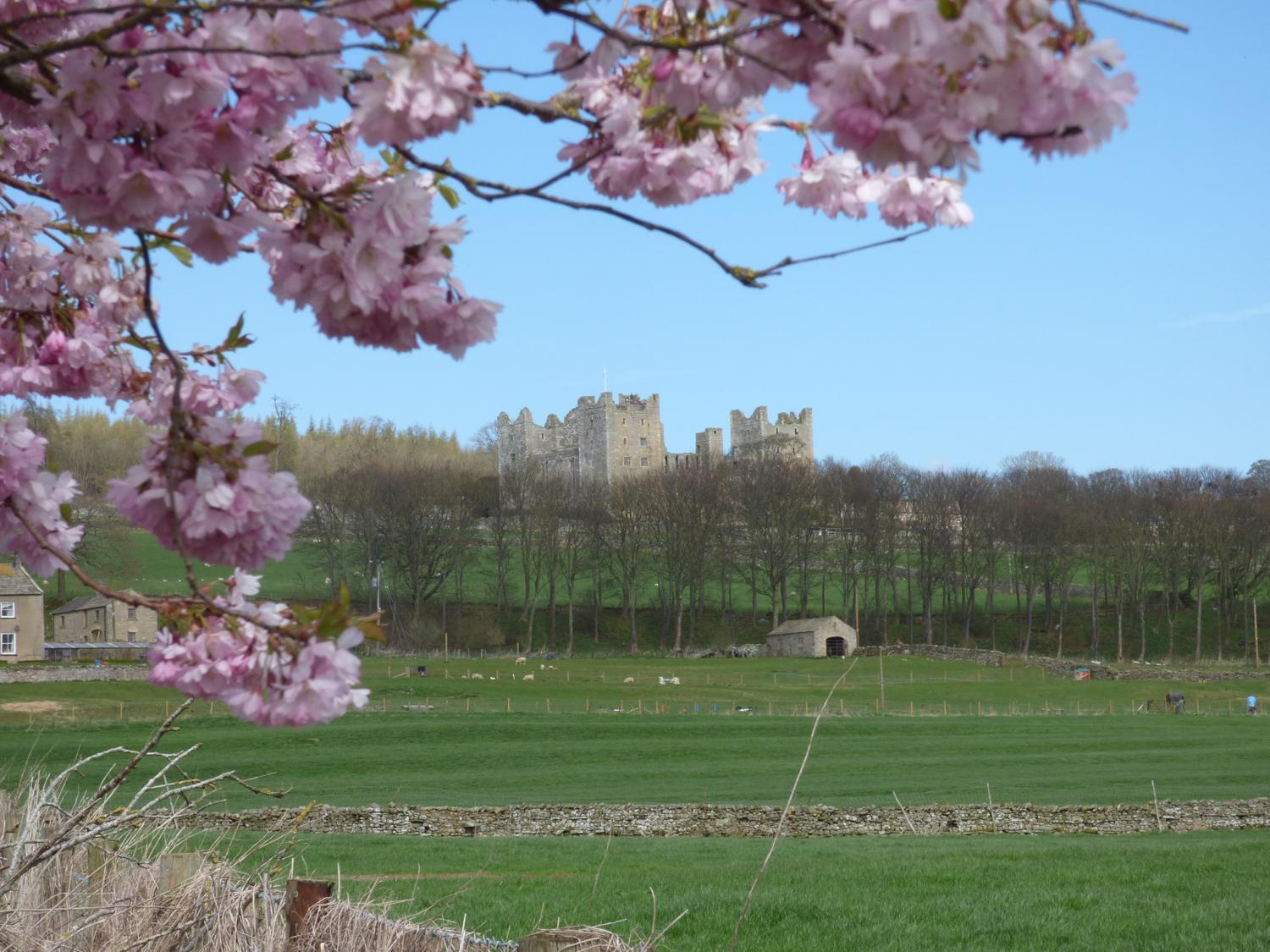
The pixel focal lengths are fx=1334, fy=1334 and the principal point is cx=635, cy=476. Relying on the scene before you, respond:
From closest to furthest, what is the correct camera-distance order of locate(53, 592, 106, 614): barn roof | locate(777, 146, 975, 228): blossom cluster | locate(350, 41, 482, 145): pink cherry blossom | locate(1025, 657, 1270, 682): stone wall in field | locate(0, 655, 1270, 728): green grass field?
locate(350, 41, 482, 145): pink cherry blossom < locate(777, 146, 975, 228): blossom cluster < locate(0, 655, 1270, 728): green grass field < locate(1025, 657, 1270, 682): stone wall in field < locate(53, 592, 106, 614): barn roof

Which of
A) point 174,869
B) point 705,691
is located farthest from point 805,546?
point 174,869

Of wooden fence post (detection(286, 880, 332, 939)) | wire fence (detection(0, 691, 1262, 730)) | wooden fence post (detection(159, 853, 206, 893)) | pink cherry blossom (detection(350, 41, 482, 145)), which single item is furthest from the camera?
wire fence (detection(0, 691, 1262, 730))

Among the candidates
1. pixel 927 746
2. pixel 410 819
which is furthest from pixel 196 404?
pixel 927 746

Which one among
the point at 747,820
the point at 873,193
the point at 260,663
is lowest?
the point at 747,820

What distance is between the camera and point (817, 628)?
71.6 m

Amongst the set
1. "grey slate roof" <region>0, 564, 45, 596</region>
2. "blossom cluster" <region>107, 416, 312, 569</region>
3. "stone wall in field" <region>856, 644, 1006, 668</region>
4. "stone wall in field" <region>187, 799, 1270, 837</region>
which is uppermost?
"blossom cluster" <region>107, 416, 312, 569</region>

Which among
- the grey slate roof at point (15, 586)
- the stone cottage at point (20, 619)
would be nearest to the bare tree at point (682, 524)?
the stone cottage at point (20, 619)

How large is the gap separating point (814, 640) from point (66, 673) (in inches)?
1475

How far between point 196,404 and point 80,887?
2772 mm

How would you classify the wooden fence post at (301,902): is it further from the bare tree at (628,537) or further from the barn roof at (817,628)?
the bare tree at (628,537)

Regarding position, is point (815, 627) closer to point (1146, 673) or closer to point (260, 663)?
point (1146, 673)

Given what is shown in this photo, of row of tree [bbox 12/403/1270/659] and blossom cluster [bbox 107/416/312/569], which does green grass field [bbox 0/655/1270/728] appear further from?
blossom cluster [bbox 107/416/312/569]

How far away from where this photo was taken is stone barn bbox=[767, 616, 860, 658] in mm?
71375

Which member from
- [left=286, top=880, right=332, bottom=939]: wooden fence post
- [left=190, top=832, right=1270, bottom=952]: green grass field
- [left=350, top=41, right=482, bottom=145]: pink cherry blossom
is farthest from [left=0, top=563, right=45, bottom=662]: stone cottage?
[left=350, top=41, right=482, bottom=145]: pink cherry blossom
